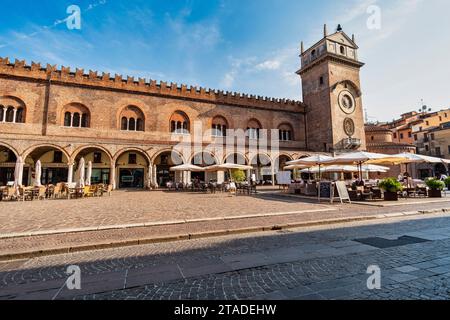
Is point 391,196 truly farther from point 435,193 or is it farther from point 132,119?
point 132,119

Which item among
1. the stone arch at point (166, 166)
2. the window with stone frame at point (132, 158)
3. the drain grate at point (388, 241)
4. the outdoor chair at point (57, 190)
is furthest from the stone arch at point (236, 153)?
the drain grate at point (388, 241)

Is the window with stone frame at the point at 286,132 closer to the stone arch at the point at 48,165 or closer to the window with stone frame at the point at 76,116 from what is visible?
the window with stone frame at the point at 76,116

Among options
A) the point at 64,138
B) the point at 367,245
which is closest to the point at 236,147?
the point at 64,138

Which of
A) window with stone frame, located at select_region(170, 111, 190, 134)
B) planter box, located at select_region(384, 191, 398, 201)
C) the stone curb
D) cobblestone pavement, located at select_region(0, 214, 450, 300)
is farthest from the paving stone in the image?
window with stone frame, located at select_region(170, 111, 190, 134)

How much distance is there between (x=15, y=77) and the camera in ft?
67.4

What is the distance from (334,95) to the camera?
3133cm

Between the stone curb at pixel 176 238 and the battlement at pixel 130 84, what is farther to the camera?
the battlement at pixel 130 84

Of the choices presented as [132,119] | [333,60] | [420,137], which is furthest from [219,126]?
[420,137]

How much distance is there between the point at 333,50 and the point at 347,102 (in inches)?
299

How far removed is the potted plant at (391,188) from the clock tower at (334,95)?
1922 cm

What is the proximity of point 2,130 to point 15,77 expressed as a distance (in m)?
4.99

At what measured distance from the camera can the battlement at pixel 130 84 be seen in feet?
68.5

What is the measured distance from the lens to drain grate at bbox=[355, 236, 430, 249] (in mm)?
4713
